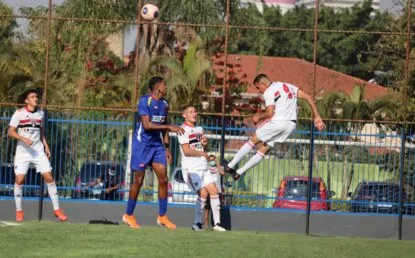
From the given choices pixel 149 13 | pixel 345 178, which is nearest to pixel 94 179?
pixel 149 13

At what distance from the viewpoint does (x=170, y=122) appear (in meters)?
20.0

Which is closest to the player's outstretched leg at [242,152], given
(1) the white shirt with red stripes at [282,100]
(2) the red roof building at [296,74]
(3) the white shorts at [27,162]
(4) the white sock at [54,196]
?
(1) the white shirt with red stripes at [282,100]

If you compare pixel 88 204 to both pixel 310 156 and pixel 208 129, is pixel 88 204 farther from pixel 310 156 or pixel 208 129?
pixel 310 156

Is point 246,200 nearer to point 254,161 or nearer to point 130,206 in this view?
point 254,161

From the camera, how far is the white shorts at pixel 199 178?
17.3 m

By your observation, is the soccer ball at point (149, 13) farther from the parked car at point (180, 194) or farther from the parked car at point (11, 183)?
the parked car at point (11, 183)

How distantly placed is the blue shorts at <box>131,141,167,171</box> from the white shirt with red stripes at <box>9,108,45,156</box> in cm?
186

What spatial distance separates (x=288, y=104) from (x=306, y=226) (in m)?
4.39

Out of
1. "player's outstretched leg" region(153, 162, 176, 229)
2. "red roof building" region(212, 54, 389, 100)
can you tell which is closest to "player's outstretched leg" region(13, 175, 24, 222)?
"player's outstretched leg" region(153, 162, 176, 229)

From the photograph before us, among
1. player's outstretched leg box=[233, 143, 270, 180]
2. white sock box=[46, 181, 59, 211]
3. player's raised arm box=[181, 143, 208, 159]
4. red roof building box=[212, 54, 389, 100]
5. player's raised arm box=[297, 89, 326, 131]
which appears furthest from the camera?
red roof building box=[212, 54, 389, 100]

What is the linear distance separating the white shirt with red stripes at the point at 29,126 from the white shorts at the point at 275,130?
348 cm

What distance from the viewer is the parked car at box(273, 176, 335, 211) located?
20.0m

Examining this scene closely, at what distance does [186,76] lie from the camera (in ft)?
83.8

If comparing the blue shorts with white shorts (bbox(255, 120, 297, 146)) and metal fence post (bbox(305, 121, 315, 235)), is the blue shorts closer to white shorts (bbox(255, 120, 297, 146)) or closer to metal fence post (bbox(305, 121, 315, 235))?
white shorts (bbox(255, 120, 297, 146))
